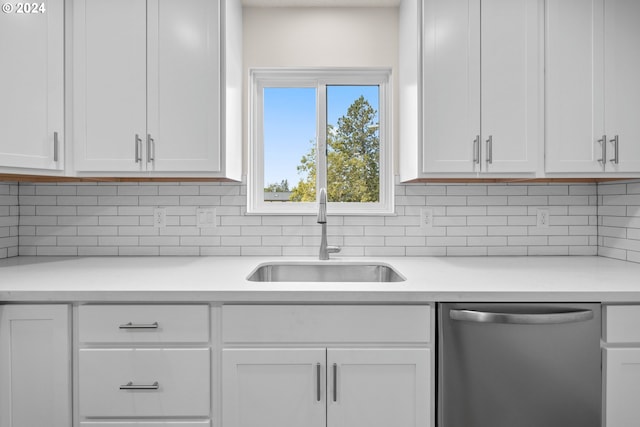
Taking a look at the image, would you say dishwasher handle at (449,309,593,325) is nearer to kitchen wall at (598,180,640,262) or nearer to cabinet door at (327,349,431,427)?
cabinet door at (327,349,431,427)

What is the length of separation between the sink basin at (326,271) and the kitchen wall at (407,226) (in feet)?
0.44

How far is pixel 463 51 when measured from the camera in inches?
70.7

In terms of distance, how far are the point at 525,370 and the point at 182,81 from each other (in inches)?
72.4

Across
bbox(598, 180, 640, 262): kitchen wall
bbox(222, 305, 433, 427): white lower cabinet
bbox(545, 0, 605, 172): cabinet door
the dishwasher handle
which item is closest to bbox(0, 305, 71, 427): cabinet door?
bbox(222, 305, 433, 427): white lower cabinet

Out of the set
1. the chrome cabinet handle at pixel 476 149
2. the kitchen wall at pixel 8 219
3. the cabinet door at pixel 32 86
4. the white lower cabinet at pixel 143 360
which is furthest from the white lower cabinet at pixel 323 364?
the kitchen wall at pixel 8 219

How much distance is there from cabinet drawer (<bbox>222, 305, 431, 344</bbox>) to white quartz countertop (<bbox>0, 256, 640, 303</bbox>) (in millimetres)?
41

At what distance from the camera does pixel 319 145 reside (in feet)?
7.46

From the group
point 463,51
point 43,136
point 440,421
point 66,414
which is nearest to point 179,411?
point 66,414

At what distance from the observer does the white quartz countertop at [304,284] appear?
139cm

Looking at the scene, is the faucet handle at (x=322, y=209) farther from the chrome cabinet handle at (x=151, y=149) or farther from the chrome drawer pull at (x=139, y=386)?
the chrome drawer pull at (x=139, y=386)

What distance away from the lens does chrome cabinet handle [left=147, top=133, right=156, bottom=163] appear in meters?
1.80

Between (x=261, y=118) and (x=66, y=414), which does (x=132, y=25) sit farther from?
(x=66, y=414)

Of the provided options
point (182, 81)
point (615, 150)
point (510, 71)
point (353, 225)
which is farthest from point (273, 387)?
point (615, 150)

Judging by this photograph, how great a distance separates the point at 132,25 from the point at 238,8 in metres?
0.57
